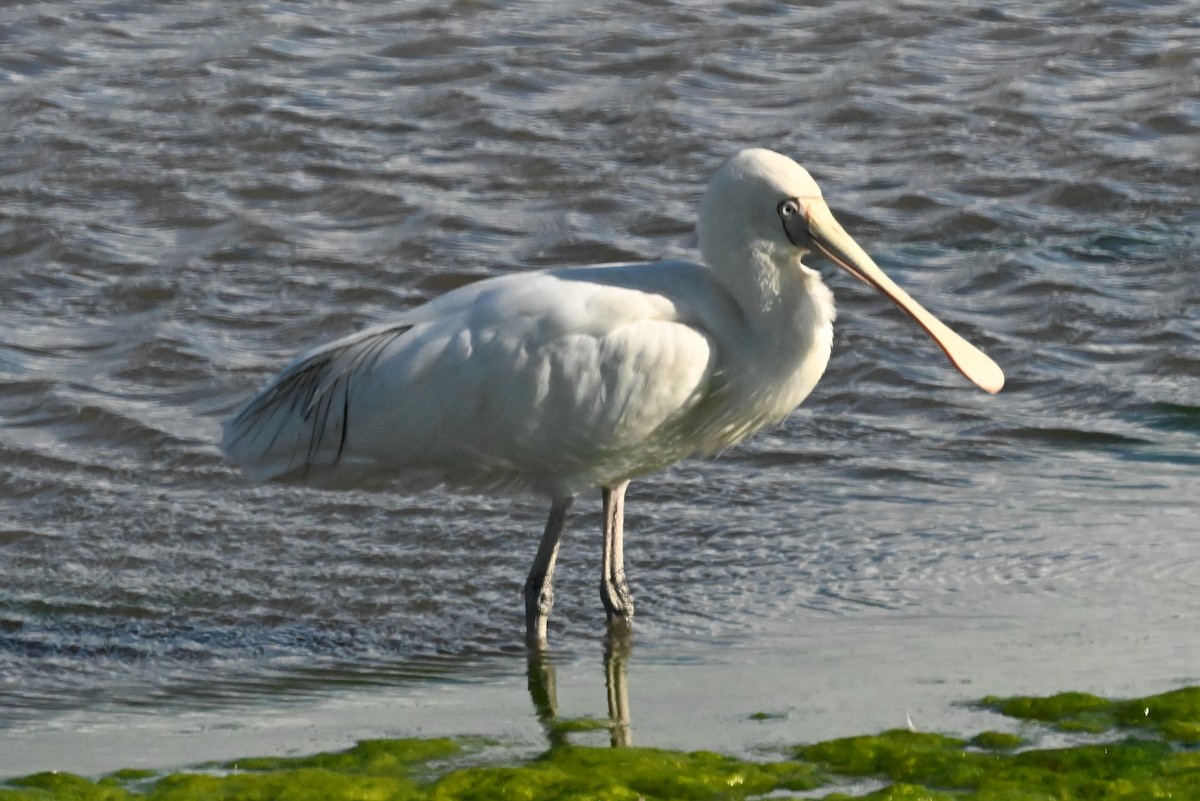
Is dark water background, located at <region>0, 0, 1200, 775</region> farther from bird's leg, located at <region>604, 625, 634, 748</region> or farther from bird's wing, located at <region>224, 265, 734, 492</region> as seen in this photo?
bird's wing, located at <region>224, 265, 734, 492</region>

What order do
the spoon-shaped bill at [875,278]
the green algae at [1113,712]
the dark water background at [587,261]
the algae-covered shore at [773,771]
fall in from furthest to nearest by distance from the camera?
1. the dark water background at [587,261]
2. the spoon-shaped bill at [875,278]
3. the green algae at [1113,712]
4. the algae-covered shore at [773,771]

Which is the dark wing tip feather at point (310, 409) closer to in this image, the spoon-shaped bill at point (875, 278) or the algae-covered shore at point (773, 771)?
the spoon-shaped bill at point (875, 278)

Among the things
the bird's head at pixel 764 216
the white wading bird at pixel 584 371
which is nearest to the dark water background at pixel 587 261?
the white wading bird at pixel 584 371

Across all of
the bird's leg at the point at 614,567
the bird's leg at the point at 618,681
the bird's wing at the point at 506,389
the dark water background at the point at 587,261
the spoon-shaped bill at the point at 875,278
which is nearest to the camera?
the bird's leg at the point at 618,681

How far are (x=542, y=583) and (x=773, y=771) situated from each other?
154cm

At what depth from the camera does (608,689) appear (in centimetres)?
569

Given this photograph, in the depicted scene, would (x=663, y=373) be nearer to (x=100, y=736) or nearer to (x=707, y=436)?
(x=707, y=436)

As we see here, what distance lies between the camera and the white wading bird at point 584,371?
586 cm

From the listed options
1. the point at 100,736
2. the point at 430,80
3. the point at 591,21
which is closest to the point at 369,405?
the point at 100,736

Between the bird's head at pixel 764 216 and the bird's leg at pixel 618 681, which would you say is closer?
the bird's leg at pixel 618 681

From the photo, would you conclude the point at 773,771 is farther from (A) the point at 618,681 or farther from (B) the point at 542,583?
(B) the point at 542,583

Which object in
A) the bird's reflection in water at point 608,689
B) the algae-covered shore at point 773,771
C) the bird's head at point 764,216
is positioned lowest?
the bird's reflection in water at point 608,689

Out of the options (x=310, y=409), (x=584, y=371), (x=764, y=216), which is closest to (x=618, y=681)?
(x=584, y=371)

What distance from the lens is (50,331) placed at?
9.09m
